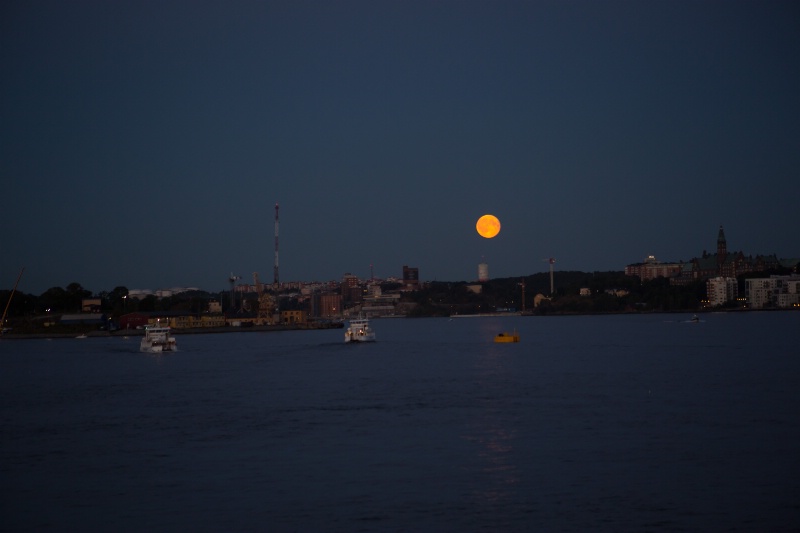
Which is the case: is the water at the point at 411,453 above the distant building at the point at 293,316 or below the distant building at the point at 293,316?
below

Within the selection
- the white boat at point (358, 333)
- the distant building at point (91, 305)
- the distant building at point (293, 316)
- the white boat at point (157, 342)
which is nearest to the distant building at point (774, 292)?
the distant building at point (293, 316)

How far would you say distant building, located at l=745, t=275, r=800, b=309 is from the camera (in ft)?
499

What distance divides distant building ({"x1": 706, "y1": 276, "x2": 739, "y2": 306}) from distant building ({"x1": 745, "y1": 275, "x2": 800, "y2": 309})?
2.83 m

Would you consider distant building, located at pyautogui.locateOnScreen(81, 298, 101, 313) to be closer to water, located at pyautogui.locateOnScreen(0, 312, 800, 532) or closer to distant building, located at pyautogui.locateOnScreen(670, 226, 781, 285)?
water, located at pyautogui.locateOnScreen(0, 312, 800, 532)

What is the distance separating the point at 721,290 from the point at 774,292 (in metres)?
8.36

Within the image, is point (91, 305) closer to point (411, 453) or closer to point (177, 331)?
point (177, 331)

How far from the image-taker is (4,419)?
23172 millimetres

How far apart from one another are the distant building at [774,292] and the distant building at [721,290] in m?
2.83

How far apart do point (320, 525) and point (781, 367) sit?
27.6m

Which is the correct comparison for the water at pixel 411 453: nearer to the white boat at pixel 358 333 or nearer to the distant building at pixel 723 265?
the white boat at pixel 358 333

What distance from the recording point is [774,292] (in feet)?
504

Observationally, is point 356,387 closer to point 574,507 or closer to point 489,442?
point 489,442

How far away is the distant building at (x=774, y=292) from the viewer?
152125 millimetres

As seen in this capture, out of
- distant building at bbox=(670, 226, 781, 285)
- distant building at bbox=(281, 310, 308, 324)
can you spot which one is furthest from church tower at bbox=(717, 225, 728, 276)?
distant building at bbox=(281, 310, 308, 324)
